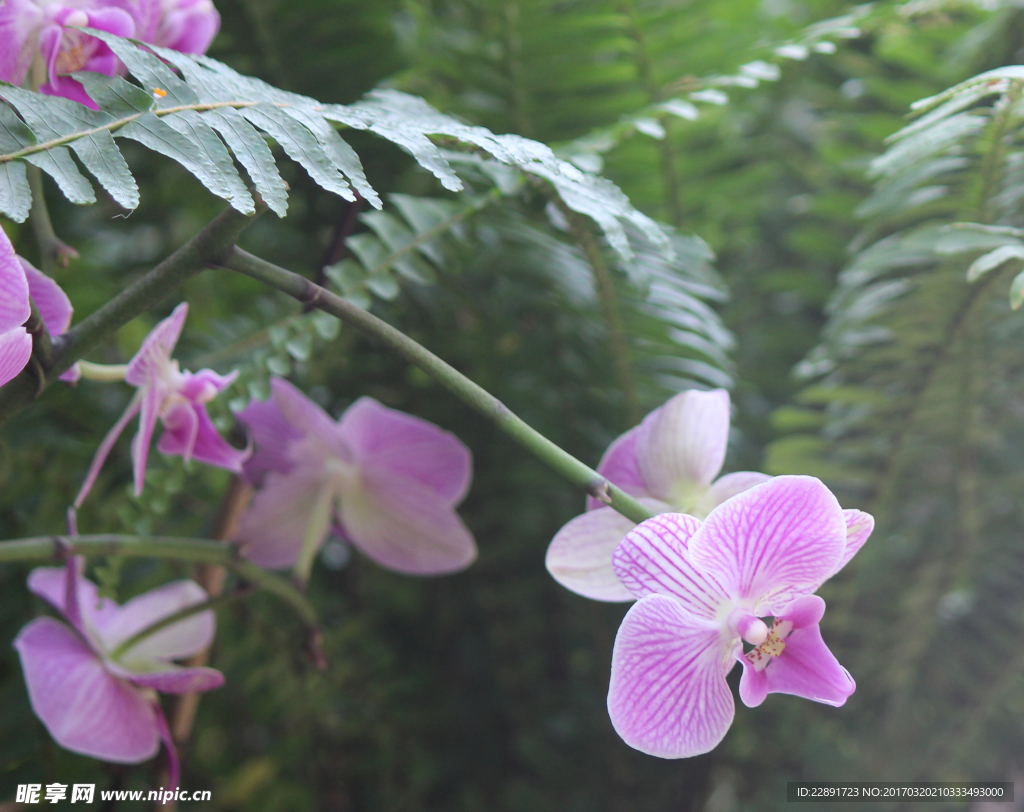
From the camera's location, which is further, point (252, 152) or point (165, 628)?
point (165, 628)

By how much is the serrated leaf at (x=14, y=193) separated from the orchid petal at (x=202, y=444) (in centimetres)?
13

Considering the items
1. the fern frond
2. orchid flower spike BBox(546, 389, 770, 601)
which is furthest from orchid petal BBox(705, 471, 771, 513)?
the fern frond

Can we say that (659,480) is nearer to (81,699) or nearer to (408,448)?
(408,448)

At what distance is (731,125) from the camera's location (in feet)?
2.56

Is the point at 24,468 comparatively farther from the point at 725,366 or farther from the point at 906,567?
the point at 906,567

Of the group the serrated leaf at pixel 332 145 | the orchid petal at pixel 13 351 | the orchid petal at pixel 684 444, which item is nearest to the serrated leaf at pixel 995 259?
the orchid petal at pixel 684 444

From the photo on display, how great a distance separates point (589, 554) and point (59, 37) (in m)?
0.30

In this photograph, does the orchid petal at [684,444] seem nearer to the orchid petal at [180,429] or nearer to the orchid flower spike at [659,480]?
the orchid flower spike at [659,480]

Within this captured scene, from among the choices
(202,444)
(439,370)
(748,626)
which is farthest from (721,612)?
(202,444)

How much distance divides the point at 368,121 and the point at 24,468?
0.36 metres

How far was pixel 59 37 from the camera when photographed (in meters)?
0.30

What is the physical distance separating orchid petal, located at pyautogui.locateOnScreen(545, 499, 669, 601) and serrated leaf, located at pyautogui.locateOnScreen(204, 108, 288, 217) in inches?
6.7

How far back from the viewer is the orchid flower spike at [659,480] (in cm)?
32

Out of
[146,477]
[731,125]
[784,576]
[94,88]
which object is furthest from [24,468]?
[731,125]
